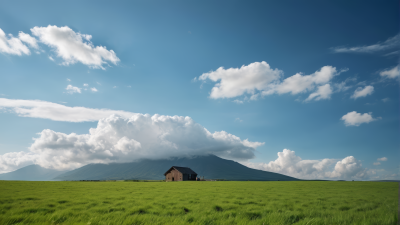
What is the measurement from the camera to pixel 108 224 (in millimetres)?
7035

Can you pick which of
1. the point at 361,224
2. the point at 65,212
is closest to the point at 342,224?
the point at 361,224

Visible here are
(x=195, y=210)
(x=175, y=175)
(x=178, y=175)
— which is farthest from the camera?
(x=175, y=175)

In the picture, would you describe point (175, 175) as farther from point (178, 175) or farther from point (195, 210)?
point (195, 210)

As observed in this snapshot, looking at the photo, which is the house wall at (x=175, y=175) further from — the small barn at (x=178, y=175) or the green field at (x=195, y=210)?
the green field at (x=195, y=210)

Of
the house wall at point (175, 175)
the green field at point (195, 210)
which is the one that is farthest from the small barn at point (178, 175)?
the green field at point (195, 210)

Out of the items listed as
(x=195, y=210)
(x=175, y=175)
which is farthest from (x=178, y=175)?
(x=195, y=210)

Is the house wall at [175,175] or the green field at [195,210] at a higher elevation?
the green field at [195,210]

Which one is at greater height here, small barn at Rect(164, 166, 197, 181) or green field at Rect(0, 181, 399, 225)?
green field at Rect(0, 181, 399, 225)

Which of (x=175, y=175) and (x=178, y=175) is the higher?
(x=178, y=175)

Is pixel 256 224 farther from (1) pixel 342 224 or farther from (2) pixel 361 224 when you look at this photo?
(2) pixel 361 224

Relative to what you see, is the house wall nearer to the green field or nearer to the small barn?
the small barn

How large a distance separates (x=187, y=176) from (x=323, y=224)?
319 ft

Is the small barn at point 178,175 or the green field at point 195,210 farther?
the small barn at point 178,175

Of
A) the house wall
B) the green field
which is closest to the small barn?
the house wall
